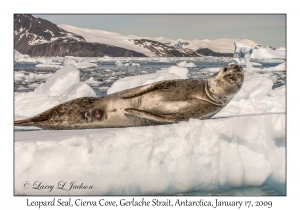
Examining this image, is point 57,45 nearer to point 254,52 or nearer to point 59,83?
point 254,52

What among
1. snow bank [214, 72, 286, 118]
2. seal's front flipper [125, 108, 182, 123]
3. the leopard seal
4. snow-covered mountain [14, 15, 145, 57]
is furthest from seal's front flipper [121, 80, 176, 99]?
snow-covered mountain [14, 15, 145, 57]

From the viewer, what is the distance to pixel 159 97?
536 cm

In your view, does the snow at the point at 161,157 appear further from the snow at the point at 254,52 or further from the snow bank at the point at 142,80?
the snow at the point at 254,52

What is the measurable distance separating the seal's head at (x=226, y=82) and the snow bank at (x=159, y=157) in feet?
1.42

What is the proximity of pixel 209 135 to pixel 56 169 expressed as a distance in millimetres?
1647

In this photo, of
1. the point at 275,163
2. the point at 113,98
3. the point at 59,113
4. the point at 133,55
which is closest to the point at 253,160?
the point at 275,163

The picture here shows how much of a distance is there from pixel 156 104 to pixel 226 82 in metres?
0.90

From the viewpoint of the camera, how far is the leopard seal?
17.0 ft

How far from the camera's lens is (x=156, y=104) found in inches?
209

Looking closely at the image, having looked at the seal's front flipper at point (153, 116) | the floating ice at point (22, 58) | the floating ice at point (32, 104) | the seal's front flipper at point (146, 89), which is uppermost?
the floating ice at point (22, 58)

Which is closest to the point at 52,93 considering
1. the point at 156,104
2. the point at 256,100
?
the point at 256,100

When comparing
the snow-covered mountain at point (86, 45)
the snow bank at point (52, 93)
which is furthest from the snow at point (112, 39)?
the snow bank at point (52, 93)

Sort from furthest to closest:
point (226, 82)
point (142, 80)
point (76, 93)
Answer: point (76, 93), point (142, 80), point (226, 82)

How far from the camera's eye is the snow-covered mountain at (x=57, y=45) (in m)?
28.1
